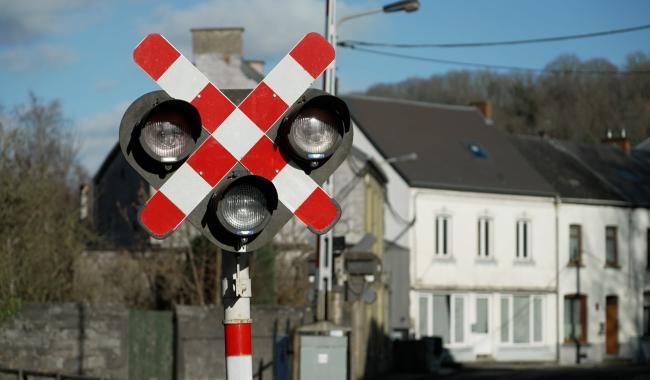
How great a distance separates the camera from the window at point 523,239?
45906 mm

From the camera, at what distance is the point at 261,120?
427 centimetres

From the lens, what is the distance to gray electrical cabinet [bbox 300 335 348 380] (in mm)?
18750

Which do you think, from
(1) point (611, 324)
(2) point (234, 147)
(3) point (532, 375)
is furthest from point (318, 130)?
(1) point (611, 324)

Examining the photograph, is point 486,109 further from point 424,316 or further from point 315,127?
point 315,127

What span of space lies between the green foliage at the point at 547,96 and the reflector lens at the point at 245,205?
48.7m

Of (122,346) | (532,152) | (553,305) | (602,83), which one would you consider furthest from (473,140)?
(122,346)

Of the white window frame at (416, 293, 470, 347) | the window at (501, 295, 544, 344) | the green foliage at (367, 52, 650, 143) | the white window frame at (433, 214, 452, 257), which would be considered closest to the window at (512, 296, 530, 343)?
the window at (501, 295, 544, 344)

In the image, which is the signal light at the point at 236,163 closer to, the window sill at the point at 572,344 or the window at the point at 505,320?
the window at the point at 505,320

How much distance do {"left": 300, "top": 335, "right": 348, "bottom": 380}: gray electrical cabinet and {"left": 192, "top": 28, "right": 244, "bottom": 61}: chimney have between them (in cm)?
2430

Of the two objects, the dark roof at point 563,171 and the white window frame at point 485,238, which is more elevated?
the dark roof at point 563,171

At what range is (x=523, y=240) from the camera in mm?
46062

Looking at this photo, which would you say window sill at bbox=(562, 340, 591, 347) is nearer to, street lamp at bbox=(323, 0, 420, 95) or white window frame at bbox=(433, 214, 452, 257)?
white window frame at bbox=(433, 214, 452, 257)

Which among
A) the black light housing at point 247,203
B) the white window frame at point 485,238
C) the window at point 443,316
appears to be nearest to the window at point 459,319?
the window at point 443,316

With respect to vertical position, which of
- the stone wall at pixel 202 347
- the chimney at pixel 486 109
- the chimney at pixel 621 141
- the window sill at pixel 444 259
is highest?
the chimney at pixel 486 109
